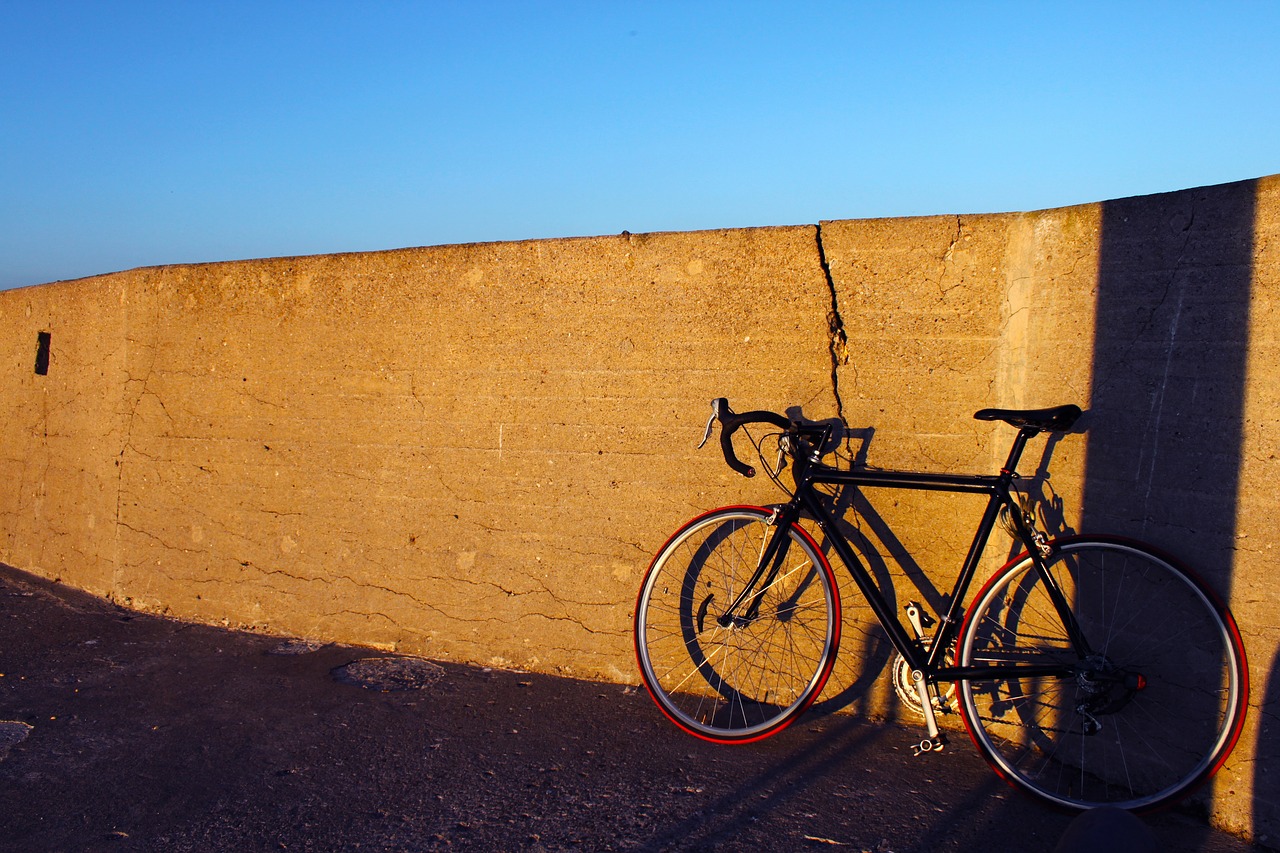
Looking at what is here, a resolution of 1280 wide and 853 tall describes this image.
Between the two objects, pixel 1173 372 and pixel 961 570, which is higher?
pixel 1173 372

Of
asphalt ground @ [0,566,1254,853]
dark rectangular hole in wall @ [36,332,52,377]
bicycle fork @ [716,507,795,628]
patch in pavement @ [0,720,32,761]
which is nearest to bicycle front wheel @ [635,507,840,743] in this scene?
bicycle fork @ [716,507,795,628]

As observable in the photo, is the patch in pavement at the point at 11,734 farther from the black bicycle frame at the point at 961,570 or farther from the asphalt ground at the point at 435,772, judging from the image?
the black bicycle frame at the point at 961,570

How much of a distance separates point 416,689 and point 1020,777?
97.8 inches

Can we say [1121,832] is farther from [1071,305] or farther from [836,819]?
[1071,305]

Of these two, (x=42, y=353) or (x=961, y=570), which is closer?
(x=961, y=570)

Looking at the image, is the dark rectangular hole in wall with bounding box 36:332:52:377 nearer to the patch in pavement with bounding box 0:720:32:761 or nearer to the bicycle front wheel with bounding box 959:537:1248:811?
the patch in pavement with bounding box 0:720:32:761

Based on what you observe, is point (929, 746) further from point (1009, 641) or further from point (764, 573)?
point (764, 573)

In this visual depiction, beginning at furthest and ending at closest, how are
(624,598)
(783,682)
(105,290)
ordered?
(105,290)
(624,598)
(783,682)

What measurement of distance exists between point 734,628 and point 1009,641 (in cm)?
103

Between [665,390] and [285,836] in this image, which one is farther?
[665,390]

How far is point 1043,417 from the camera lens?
3.05 metres

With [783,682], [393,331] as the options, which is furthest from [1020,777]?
[393,331]

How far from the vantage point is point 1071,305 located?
328 centimetres

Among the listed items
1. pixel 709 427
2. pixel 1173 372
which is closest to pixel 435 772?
pixel 709 427
